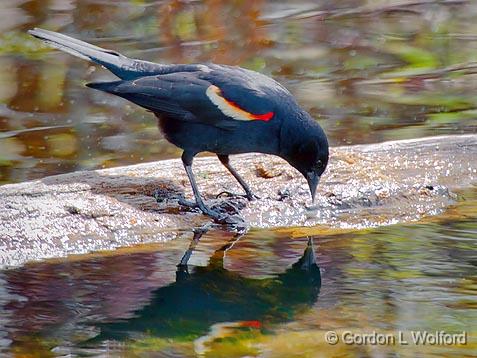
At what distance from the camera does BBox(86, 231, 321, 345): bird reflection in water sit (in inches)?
200

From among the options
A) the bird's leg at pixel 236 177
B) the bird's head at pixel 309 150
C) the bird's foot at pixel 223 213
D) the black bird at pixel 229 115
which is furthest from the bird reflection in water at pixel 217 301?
the black bird at pixel 229 115

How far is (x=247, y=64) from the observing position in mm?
10828

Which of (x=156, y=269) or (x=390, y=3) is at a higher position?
(x=390, y=3)

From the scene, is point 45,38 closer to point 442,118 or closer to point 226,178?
point 226,178

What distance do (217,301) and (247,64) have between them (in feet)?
18.3

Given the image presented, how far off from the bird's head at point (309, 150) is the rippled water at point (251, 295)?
45 centimetres

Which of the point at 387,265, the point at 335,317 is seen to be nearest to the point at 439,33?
the point at 387,265

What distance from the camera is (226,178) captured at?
6.91 metres

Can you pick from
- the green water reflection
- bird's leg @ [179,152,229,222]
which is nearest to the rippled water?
bird's leg @ [179,152,229,222]

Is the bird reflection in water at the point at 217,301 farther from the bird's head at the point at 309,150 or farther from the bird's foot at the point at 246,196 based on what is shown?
the bird's head at the point at 309,150

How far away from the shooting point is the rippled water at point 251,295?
4863mm

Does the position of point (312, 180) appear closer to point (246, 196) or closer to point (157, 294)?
point (246, 196)

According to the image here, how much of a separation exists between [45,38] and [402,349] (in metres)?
3.26

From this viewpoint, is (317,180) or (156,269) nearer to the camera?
(156,269)
